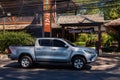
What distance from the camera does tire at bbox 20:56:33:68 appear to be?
62.2 feet

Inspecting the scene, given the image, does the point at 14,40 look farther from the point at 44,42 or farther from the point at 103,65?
the point at 103,65

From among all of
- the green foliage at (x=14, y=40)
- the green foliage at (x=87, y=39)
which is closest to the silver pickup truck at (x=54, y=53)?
the green foliage at (x=14, y=40)

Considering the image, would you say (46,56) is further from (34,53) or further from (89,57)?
(89,57)

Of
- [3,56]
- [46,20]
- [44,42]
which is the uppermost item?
[46,20]

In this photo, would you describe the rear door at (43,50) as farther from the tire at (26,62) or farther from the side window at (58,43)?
the tire at (26,62)

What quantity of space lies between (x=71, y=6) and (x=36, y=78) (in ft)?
75.1

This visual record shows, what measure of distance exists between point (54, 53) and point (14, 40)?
1003 centimetres

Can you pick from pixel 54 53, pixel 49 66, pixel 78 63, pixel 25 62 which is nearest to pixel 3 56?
pixel 49 66

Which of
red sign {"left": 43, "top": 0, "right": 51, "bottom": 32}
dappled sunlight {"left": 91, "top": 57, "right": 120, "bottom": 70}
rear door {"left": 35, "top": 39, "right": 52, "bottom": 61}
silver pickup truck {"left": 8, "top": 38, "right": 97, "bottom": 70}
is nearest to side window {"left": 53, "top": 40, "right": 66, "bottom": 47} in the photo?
silver pickup truck {"left": 8, "top": 38, "right": 97, "bottom": 70}

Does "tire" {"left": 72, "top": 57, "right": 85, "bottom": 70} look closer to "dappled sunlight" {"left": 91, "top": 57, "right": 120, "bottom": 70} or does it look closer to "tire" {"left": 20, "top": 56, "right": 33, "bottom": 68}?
"dappled sunlight" {"left": 91, "top": 57, "right": 120, "bottom": 70}

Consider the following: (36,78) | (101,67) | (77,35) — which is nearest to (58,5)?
(77,35)

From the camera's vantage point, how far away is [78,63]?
18.4 metres

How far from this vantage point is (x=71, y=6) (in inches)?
1436

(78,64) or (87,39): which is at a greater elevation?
(87,39)
